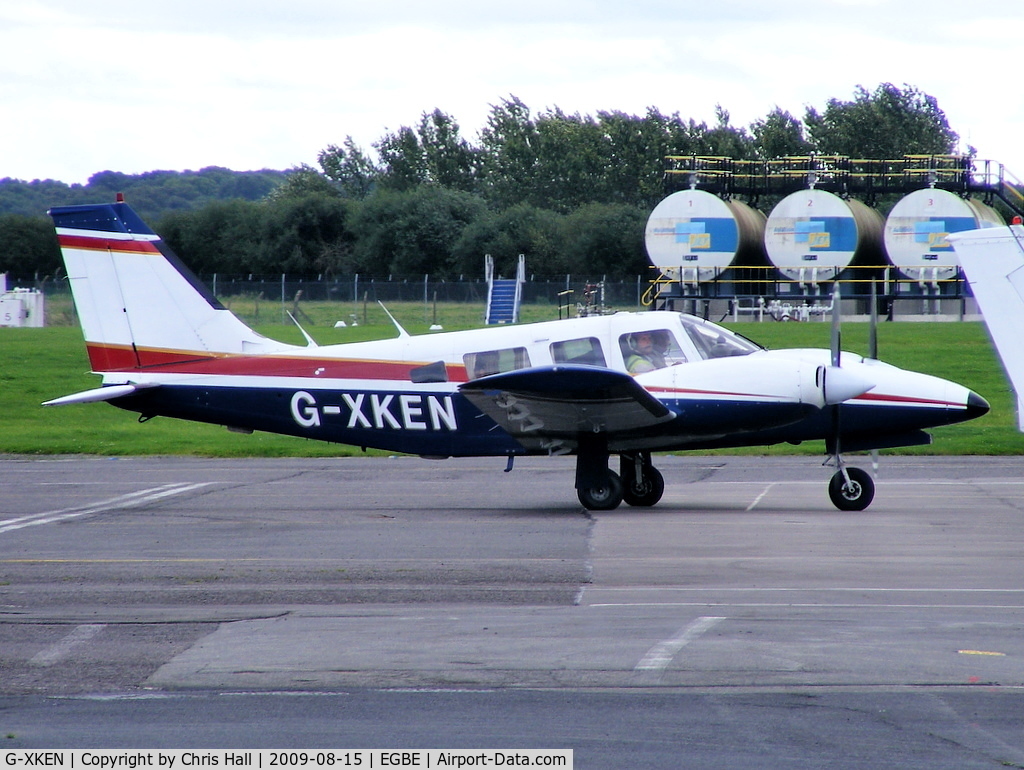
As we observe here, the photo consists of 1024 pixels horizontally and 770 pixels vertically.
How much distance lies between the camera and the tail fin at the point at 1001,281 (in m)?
7.76

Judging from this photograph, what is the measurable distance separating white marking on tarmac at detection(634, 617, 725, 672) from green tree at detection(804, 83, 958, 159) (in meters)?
79.1

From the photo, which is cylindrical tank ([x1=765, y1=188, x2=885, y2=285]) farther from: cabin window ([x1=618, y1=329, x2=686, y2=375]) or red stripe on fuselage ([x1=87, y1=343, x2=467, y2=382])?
red stripe on fuselage ([x1=87, y1=343, x2=467, y2=382])

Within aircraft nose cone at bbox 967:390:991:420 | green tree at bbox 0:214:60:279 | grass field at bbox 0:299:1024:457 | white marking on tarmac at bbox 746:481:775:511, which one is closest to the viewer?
aircraft nose cone at bbox 967:390:991:420

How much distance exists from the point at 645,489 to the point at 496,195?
250 ft

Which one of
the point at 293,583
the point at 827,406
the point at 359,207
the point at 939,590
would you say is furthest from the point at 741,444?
the point at 359,207

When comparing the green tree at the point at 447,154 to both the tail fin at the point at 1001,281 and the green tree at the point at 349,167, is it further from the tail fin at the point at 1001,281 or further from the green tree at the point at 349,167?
the tail fin at the point at 1001,281

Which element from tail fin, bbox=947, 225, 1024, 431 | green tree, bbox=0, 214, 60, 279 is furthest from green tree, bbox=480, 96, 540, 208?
tail fin, bbox=947, 225, 1024, 431

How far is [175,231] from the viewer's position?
74.4 metres

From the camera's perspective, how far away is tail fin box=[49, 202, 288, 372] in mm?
15734

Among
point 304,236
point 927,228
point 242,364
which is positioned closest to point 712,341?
point 242,364

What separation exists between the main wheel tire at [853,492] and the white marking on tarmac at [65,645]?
868 cm

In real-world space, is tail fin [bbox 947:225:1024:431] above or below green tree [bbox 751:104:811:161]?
below

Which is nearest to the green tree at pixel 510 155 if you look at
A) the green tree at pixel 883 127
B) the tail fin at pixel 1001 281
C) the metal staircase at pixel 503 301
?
the green tree at pixel 883 127

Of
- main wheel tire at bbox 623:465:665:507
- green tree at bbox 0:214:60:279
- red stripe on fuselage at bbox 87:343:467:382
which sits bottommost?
main wheel tire at bbox 623:465:665:507
